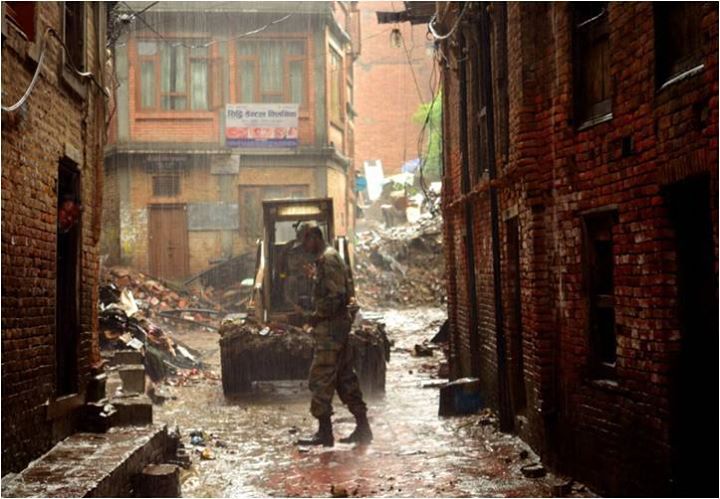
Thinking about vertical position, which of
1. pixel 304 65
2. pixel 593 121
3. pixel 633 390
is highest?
pixel 304 65

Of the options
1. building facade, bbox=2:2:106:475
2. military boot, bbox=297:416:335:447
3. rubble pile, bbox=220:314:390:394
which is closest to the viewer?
building facade, bbox=2:2:106:475

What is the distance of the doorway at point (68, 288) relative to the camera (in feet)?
29.2

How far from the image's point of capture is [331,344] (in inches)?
378

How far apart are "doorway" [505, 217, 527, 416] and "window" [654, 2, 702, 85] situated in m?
3.36

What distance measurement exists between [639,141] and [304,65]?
831 inches

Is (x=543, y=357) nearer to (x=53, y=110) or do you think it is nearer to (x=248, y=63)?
(x=53, y=110)

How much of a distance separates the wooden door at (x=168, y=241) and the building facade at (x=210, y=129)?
0.03 meters

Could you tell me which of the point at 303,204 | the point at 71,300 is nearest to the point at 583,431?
the point at 71,300

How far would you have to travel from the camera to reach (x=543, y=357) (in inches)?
312

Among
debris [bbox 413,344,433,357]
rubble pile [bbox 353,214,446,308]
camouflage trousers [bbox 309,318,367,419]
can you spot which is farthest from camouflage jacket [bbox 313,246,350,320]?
rubble pile [bbox 353,214,446,308]

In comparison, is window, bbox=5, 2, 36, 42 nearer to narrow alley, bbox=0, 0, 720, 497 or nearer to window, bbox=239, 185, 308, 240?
narrow alley, bbox=0, 0, 720, 497

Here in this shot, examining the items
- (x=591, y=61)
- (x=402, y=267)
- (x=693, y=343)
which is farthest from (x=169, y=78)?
(x=693, y=343)

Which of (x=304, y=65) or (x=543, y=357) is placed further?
(x=304, y=65)

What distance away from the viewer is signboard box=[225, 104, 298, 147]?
25.6m
